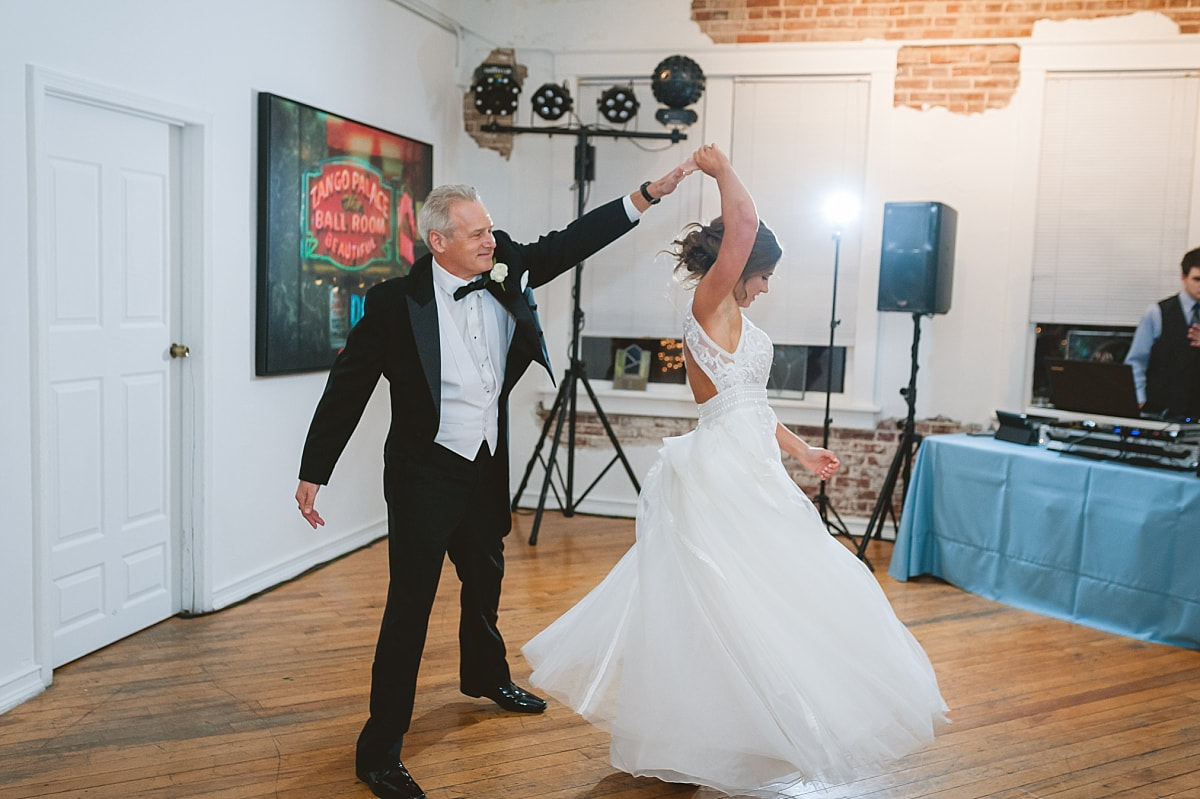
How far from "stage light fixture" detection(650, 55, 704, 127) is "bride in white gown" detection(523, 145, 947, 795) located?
3.14 m

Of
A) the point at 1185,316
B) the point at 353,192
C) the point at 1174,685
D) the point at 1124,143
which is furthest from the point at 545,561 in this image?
the point at 1124,143

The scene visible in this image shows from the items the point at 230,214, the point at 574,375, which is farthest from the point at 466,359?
the point at 574,375

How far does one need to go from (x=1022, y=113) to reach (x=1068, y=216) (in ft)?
2.15

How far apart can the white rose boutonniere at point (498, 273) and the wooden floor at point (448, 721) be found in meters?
1.45

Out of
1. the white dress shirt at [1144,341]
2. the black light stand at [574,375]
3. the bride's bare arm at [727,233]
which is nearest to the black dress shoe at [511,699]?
Answer: the bride's bare arm at [727,233]

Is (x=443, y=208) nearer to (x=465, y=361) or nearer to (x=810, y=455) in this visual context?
(x=465, y=361)

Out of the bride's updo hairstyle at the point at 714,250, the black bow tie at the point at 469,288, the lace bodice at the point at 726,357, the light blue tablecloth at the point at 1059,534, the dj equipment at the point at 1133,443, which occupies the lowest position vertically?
the light blue tablecloth at the point at 1059,534

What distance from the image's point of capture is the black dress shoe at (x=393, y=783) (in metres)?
2.73

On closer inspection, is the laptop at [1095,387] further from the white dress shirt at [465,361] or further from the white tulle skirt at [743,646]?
the white dress shirt at [465,361]

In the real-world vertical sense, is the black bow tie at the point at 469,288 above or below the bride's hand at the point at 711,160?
below

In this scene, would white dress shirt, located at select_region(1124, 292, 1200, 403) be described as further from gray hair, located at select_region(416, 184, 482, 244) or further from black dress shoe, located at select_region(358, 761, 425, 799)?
black dress shoe, located at select_region(358, 761, 425, 799)

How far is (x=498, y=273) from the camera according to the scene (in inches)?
111

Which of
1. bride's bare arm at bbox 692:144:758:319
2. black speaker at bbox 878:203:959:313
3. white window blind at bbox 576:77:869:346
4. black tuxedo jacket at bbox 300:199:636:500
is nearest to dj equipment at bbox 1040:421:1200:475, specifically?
black speaker at bbox 878:203:959:313

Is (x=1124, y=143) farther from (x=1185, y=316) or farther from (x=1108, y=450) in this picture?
(x=1108, y=450)
